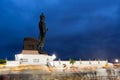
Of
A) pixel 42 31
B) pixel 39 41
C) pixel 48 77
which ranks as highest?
pixel 42 31

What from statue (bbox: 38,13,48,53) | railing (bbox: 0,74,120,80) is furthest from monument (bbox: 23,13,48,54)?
railing (bbox: 0,74,120,80)

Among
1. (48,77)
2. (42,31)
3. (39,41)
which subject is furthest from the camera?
(42,31)

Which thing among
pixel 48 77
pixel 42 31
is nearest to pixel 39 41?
pixel 42 31

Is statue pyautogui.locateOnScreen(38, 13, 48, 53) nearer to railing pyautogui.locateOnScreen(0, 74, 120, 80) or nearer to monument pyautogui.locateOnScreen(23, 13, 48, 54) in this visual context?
monument pyautogui.locateOnScreen(23, 13, 48, 54)

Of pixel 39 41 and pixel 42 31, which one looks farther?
pixel 42 31

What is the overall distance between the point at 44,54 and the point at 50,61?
4.73 feet

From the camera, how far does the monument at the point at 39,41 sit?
3888 cm

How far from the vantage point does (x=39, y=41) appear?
4044cm

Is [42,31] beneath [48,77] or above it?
above

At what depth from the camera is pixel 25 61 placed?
38.5 metres

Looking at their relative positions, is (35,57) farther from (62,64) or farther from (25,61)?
(62,64)

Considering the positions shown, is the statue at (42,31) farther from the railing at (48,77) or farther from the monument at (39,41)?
the railing at (48,77)

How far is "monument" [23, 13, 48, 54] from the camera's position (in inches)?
1531

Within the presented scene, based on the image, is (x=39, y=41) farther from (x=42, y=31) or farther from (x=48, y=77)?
(x=48, y=77)
